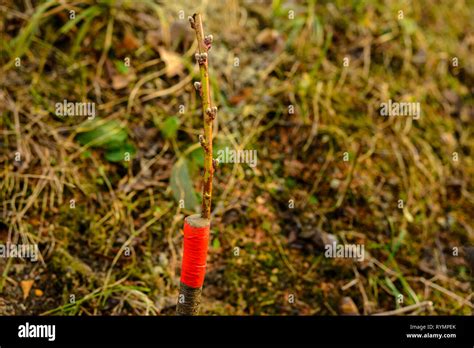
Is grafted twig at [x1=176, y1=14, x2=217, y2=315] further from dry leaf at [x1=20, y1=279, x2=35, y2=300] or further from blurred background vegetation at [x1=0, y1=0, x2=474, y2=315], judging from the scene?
dry leaf at [x1=20, y1=279, x2=35, y2=300]

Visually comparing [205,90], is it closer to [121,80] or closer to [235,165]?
[235,165]

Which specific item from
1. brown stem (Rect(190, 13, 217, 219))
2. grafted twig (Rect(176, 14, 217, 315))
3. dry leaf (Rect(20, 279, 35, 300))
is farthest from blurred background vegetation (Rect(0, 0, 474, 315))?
brown stem (Rect(190, 13, 217, 219))

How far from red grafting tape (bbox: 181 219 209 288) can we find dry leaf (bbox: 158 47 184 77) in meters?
0.88

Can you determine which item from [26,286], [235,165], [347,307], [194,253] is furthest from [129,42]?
[347,307]

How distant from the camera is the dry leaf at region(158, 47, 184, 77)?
6.36 ft

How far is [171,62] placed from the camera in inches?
76.7

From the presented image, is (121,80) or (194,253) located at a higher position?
(121,80)

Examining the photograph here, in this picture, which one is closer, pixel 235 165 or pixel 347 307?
pixel 347 307

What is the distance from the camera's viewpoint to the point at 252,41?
7.07 ft

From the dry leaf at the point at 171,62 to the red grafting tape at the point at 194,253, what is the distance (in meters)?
0.88

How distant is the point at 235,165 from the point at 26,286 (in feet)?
2.39

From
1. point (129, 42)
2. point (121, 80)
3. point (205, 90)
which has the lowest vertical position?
point (205, 90)
